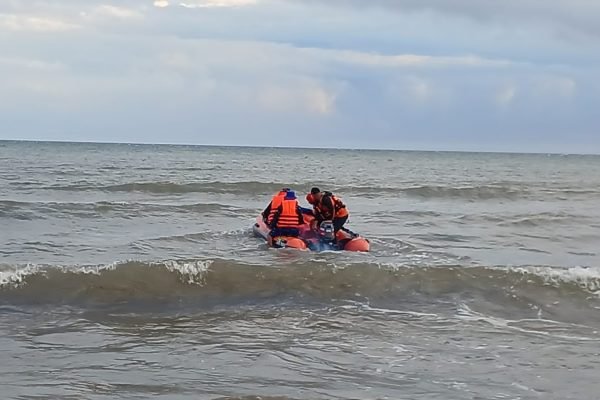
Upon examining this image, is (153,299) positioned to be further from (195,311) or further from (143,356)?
(143,356)

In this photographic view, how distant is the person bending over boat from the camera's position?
1396 cm

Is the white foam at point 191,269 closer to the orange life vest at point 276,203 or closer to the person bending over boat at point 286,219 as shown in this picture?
the person bending over boat at point 286,219

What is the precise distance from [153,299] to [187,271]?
1224 mm

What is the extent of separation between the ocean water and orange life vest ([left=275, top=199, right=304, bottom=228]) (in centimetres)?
56

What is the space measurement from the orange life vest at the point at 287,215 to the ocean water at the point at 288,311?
1.84 ft

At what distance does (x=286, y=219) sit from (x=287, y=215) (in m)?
0.08

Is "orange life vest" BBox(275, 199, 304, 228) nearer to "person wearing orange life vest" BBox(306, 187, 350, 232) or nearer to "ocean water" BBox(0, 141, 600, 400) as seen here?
"person wearing orange life vest" BBox(306, 187, 350, 232)

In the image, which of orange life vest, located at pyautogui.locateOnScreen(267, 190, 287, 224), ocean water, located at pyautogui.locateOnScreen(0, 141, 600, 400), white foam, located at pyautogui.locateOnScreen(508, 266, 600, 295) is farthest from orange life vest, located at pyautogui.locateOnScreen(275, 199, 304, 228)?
white foam, located at pyautogui.locateOnScreen(508, 266, 600, 295)

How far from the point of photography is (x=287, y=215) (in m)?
14.1

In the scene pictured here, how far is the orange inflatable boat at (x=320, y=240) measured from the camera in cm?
1366

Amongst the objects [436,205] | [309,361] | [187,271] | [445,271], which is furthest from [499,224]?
[309,361]

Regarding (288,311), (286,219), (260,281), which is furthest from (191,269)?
(286,219)

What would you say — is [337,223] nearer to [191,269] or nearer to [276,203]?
[276,203]

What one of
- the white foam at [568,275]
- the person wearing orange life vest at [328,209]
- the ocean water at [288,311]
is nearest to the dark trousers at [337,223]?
the person wearing orange life vest at [328,209]
